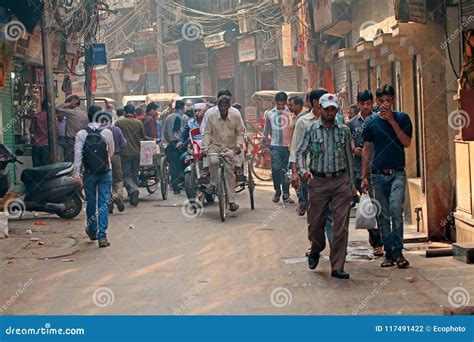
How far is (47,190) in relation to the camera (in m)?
13.7

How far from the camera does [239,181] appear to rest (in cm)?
1459

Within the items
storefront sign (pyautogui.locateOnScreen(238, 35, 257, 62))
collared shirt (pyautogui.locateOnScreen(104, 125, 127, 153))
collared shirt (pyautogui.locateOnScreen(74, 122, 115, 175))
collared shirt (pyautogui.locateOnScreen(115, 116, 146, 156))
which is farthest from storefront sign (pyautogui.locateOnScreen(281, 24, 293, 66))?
collared shirt (pyautogui.locateOnScreen(74, 122, 115, 175))

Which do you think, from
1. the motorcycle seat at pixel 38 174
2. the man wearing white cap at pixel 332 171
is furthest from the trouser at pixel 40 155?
the man wearing white cap at pixel 332 171

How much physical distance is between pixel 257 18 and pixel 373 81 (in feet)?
59.4

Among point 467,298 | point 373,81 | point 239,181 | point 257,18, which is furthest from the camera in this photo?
point 257,18

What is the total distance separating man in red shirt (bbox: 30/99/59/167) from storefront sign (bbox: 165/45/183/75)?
27.0 m

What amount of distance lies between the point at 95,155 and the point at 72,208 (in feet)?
10.0

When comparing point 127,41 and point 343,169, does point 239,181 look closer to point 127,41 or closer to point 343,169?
point 343,169

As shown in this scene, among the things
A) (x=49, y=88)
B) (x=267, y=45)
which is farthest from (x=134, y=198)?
(x=267, y=45)

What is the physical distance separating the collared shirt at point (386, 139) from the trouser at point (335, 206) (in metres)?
0.55

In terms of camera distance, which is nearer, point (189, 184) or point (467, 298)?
point (467, 298)

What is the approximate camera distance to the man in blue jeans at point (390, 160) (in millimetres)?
8859

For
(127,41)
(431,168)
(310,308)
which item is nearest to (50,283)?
(310,308)

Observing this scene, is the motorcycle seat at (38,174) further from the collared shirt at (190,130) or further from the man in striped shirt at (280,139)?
the man in striped shirt at (280,139)
